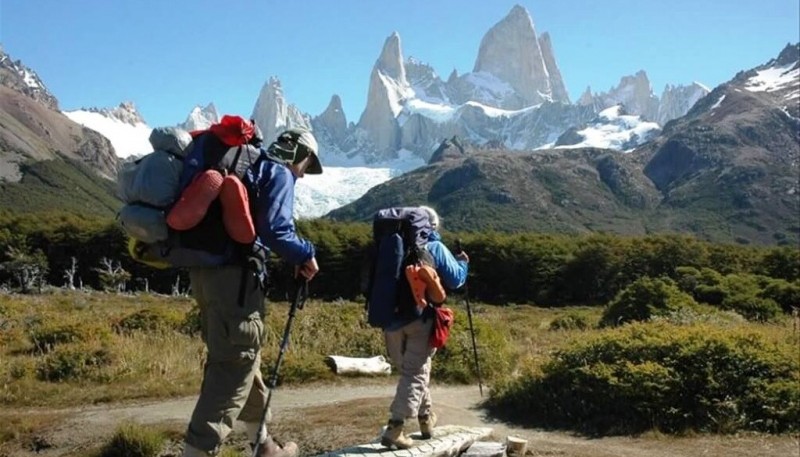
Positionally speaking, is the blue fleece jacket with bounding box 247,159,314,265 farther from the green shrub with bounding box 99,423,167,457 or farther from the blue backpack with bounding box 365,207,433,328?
the green shrub with bounding box 99,423,167,457

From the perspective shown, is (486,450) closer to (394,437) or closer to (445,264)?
(394,437)

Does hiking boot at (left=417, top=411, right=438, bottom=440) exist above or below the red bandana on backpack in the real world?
below

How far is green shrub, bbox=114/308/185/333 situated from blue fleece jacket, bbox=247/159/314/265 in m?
9.41

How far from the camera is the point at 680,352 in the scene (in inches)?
329

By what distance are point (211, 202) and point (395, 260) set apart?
69.9 inches

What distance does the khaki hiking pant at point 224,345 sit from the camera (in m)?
4.26

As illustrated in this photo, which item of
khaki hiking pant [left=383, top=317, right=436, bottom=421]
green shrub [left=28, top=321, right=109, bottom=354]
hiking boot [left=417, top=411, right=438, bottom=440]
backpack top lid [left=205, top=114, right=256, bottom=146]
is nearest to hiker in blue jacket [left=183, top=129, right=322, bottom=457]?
backpack top lid [left=205, top=114, right=256, bottom=146]

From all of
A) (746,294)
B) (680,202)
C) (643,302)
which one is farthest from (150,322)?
(680,202)

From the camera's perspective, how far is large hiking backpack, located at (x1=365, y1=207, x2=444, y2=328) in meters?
5.57

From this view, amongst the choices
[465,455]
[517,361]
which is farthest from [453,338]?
[465,455]

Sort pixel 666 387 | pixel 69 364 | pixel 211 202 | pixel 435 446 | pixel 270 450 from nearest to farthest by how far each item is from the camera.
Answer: pixel 211 202 → pixel 270 450 → pixel 435 446 → pixel 666 387 → pixel 69 364

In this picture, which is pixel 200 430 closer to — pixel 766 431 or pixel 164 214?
pixel 164 214

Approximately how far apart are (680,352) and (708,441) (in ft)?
4.24

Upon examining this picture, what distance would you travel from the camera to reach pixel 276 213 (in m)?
4.29
